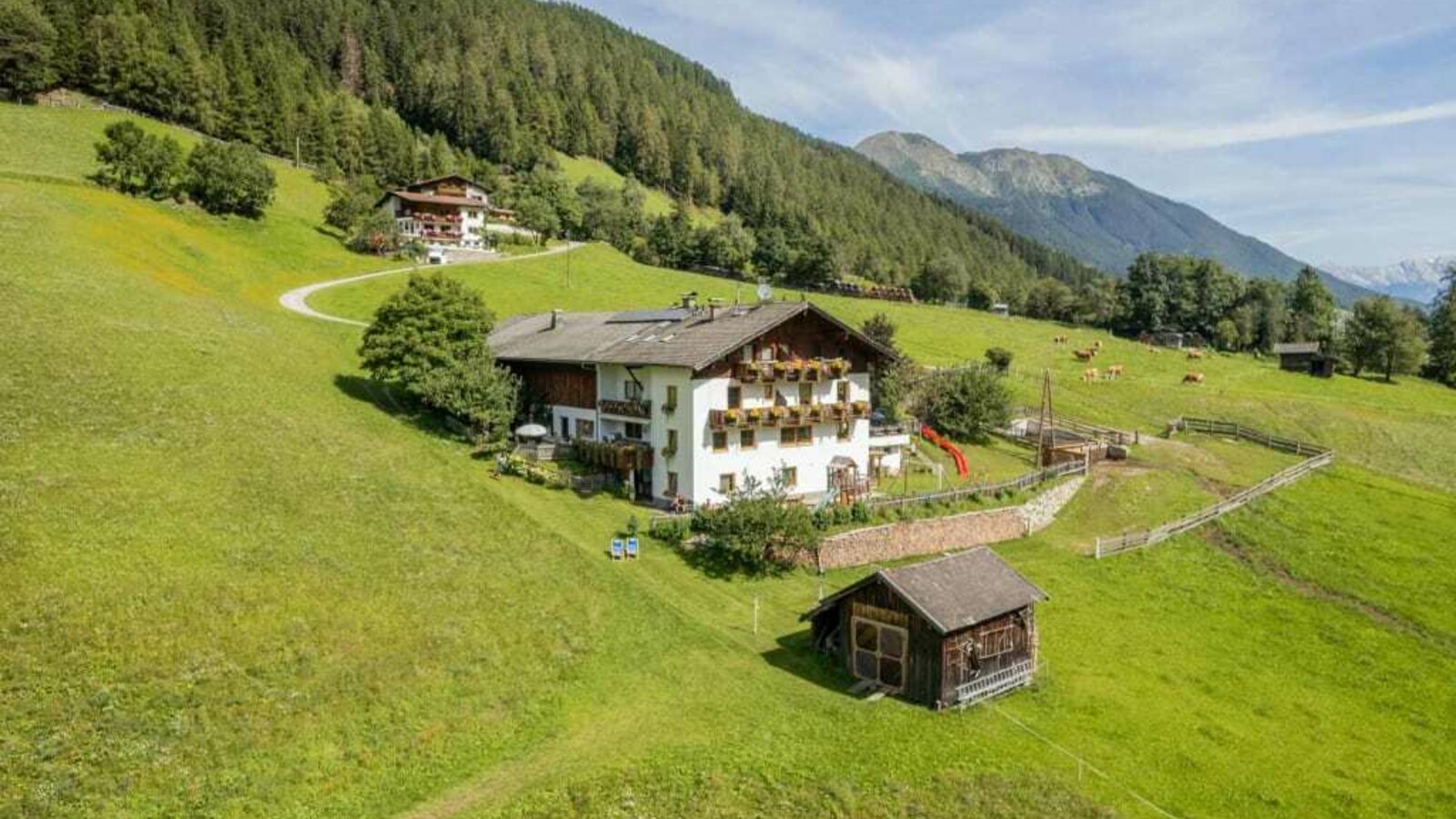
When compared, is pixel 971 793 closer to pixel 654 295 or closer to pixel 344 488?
pixel 344 488

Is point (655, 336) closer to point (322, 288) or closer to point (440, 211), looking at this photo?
point (322, 288)

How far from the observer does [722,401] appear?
44.4 m

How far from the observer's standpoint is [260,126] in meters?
122

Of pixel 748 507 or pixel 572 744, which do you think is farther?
pixel 748 507

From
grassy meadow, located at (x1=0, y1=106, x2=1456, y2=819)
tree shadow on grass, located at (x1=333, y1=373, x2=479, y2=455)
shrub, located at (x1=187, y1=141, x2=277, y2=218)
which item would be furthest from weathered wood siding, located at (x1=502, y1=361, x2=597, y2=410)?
shrub, located at (x1=187, y1=141, x2=277, y2=218)

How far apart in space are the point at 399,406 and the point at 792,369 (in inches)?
915

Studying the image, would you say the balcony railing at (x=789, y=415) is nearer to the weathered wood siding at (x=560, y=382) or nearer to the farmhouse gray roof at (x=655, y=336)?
the farmhouse gray roof at (x=655, y=336)

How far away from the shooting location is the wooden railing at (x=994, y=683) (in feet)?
94.4

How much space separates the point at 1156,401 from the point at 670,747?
6799 centimetres

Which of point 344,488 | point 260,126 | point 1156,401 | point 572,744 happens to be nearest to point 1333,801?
point 572,744

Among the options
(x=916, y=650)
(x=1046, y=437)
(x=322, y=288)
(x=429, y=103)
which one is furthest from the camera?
(x=429, y=103)

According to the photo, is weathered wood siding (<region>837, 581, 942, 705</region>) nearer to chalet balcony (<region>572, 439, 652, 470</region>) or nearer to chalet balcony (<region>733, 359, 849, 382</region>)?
chalet balcony (<region>733, 359, 849, 382</region>)

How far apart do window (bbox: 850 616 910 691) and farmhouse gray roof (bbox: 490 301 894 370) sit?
53.1 ft

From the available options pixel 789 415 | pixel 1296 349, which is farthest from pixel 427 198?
pixel 1296 349
